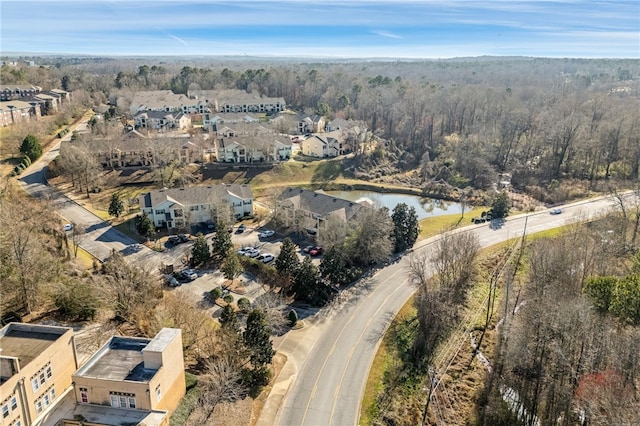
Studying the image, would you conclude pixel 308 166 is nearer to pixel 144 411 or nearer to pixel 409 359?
pixel 409 359

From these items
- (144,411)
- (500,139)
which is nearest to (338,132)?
(500,139)

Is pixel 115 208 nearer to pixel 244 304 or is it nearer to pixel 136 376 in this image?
pixel 244 304

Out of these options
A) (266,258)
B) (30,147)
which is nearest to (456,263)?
A: (266,258)

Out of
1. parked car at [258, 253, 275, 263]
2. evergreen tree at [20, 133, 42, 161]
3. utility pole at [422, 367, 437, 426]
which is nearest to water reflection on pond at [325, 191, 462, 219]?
parked car at [258, 253, 275, 263]

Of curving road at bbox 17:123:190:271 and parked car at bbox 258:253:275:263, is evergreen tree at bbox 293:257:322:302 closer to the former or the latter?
parked car at bbox 258:253:275:263

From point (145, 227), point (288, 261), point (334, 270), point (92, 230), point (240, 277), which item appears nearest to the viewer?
point (334, 270)

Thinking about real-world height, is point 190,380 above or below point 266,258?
below
